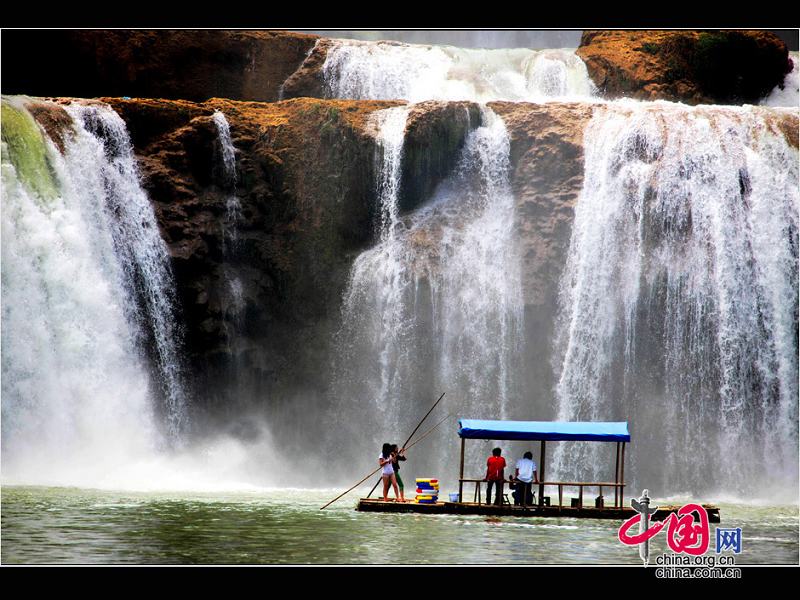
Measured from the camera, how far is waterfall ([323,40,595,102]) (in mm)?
45250

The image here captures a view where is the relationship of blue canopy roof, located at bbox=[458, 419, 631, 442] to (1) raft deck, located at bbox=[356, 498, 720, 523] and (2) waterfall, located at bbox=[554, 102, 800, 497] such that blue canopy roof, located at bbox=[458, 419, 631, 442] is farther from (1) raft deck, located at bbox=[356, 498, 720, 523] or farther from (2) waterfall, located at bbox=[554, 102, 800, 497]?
(2) waterfall, located at bbox=[554, 102, 800, 497]

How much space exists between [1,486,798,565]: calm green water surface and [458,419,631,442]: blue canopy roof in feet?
5.82

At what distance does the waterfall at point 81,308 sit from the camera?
32.6 meters

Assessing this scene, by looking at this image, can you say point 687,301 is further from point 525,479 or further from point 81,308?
point 81,308

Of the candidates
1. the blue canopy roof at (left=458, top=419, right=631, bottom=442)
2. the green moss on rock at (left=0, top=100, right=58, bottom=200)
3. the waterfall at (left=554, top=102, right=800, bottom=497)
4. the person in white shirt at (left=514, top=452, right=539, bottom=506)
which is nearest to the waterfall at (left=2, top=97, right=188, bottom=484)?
the green moss on rock at (left=0, top=100, right=58, bottom=200)

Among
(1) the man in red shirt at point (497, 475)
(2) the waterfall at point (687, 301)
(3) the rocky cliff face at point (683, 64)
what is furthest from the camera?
(3) the rocky cliff face at point (683, 64)

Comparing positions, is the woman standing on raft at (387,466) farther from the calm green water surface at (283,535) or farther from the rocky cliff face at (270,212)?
the rocky cliff face at (270,212)

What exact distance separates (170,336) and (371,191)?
7.91m

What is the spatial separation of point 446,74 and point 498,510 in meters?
24.0

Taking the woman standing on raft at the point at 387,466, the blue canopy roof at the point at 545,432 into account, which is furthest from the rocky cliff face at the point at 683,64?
the woman standing on raft at the point at 387,466

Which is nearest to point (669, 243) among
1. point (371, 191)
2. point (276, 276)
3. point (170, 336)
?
point (371, 191)

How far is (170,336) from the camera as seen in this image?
119 ft

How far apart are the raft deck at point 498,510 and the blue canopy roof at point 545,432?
1485mm

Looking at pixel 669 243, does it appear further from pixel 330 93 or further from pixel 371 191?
pixel 330 93
